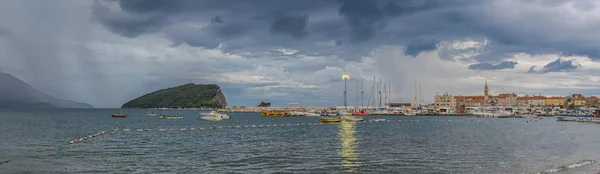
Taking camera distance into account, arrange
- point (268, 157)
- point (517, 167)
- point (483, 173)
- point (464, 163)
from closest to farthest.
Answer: point (483, 173) → point (517, 167) → point (464, 163) → point (268, 157)

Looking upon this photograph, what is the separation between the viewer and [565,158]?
3909cm

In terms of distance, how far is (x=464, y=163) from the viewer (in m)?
35.2

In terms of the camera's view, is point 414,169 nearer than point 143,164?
Yes

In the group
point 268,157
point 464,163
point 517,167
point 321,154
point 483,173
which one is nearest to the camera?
point 483,173

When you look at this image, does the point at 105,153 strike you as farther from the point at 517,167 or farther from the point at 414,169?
the point at 517,167

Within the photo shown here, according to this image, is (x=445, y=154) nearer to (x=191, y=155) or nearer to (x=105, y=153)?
(x=191, y=155)

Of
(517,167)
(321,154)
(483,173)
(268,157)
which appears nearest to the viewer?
(483,173)

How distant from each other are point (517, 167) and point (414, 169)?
24.4 ft

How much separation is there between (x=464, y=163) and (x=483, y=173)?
5029 millimetres

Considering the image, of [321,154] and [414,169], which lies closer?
[414,169]

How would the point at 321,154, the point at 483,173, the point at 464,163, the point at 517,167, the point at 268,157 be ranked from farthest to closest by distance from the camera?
the point at 321,154
the point at 268,157
the point at 464,163
the point at 517,167
the point at 483,173

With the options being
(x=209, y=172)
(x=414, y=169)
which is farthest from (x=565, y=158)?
(x=209, y=172)

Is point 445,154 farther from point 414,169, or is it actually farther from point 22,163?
point 22,163

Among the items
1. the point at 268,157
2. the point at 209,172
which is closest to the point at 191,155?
the point at 268,157
